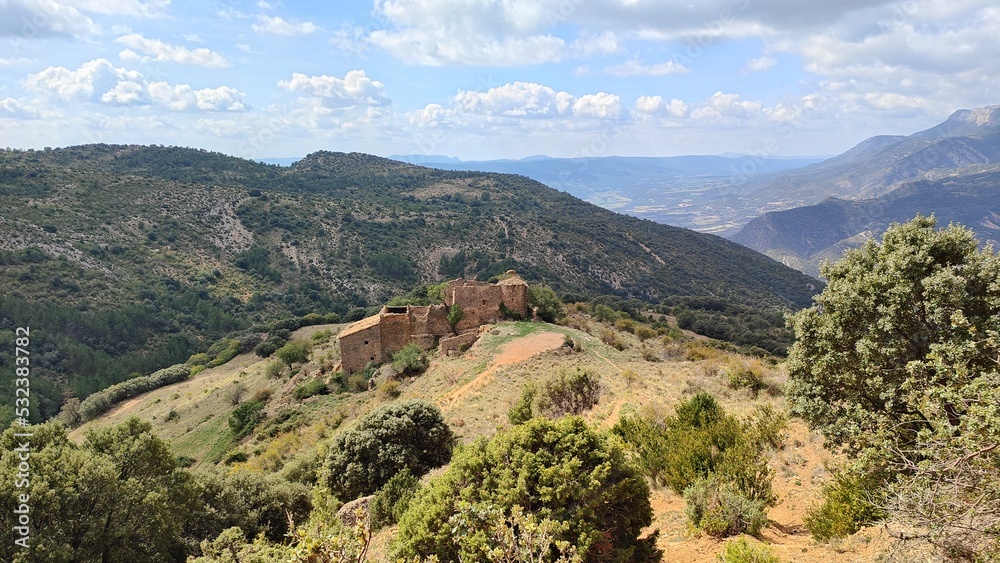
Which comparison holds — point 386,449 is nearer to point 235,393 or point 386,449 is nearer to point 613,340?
point 613,340

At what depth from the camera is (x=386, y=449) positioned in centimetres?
1407

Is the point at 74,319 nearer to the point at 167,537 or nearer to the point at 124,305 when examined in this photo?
the point at 124,305

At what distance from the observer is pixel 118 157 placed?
11206 centimetres

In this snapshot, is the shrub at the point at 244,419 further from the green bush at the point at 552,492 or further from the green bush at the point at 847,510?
the green bush at the point at 847,510

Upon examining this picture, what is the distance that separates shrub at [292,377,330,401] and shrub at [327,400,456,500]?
47.8 ft

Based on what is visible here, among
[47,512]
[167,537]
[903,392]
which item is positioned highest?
[903,392]

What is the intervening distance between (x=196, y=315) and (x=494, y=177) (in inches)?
3906

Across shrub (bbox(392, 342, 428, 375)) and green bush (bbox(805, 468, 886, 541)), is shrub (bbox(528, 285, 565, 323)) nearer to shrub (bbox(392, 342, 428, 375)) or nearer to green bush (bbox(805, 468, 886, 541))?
shrub (bbox(392, 342, 428, 375))

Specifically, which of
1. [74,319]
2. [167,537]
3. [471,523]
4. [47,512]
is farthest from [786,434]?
[74,319]

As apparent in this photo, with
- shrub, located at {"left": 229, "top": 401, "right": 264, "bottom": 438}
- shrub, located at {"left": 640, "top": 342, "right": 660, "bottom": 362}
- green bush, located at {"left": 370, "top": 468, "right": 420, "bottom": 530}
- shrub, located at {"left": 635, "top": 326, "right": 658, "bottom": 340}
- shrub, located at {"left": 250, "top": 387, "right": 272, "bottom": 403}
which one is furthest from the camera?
shrub, located at {"left": 635, "top": 326, "right": 658, "bottom": 340}

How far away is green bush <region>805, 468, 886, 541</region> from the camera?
7000 mm

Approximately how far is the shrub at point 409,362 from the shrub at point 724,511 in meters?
20.0

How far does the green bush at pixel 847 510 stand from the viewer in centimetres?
700

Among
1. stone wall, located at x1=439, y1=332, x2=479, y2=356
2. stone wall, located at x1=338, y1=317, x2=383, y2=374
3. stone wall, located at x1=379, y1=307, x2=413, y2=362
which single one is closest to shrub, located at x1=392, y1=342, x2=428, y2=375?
stone wall, located at x1=439, y1=332, x2=479, y2=356
